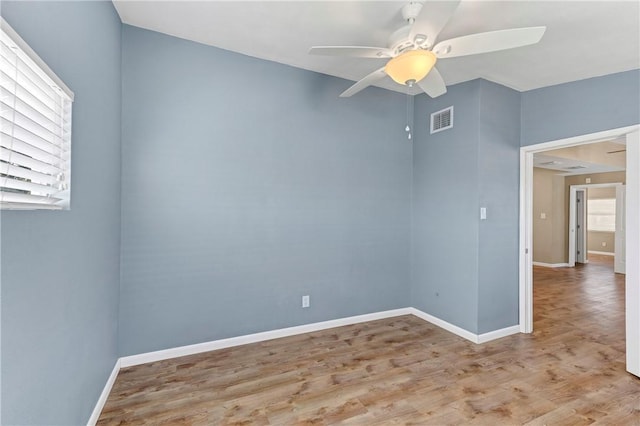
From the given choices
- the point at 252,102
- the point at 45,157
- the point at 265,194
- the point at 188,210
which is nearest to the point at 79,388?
the point at 45,157

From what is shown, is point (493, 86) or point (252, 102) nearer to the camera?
point (252, 102)

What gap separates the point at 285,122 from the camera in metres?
3.05

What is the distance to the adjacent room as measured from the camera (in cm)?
133

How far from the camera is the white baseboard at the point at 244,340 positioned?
251cm

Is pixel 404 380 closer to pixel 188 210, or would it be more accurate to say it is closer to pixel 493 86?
pixel 188 210

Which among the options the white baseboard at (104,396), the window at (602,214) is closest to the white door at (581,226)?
the window at (602,214)

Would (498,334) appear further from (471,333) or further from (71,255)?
(71,255)

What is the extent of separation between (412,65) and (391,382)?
226 centimetres

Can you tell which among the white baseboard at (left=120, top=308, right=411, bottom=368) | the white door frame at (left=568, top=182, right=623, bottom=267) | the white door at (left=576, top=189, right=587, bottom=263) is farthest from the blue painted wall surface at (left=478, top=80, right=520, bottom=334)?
the white door at (left=576, top=189, right=587, bottom=263)

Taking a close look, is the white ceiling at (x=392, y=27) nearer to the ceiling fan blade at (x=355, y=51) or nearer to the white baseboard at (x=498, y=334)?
the ceiling fan blade at (x=355, y=51)

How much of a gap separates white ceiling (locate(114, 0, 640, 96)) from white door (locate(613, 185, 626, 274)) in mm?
6222

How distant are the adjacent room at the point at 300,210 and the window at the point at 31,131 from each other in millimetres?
11

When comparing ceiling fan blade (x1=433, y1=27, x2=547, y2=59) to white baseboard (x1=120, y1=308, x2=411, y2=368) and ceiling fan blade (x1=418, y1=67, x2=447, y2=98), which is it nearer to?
ceiling fan blade (x1=418, y1=67, x2=447, y2=98)

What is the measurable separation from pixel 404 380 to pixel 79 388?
2.11 meters
